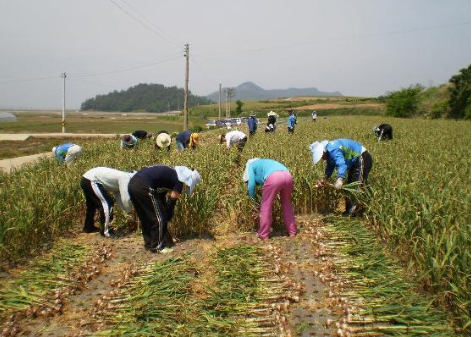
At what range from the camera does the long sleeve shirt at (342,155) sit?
5.03 meters

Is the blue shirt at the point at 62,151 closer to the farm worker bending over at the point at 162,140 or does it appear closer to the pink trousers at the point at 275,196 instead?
the farm worker bending over at the point at 162,140

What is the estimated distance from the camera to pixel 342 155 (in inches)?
201

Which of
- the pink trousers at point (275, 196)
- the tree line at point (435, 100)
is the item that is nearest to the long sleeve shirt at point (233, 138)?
the pink trousers at point (275, 196)

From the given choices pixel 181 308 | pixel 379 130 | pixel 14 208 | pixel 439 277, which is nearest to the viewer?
pixel 439 277

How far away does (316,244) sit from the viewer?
4516 mm

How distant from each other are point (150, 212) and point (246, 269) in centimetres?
158

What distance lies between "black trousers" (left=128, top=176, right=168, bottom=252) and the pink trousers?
54.8 inches

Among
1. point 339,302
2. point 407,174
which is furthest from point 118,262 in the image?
point 407,174

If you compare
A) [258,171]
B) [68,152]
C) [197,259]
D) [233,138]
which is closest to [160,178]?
[197,259]

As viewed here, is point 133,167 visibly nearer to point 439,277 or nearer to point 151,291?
point 151,291

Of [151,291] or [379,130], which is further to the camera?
[379,130]

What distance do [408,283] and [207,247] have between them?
2.58 meters

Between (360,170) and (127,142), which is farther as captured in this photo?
(127,142)

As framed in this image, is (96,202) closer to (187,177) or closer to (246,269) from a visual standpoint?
(187,177)
